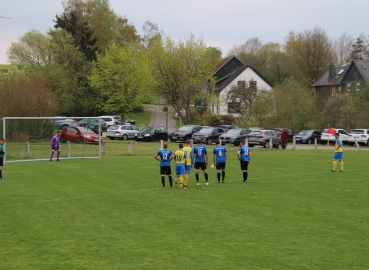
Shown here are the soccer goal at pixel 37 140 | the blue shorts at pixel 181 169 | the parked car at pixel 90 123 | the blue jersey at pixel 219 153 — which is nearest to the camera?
the blue shorts at pixel 181 169

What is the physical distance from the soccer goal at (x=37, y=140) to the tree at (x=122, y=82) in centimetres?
2926

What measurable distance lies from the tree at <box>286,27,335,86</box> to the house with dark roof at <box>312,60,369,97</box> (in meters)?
3.18

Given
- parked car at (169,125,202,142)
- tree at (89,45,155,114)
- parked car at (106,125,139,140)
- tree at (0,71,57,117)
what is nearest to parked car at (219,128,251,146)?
parked car at (169,125,202,142)

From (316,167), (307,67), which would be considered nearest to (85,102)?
(307,67)

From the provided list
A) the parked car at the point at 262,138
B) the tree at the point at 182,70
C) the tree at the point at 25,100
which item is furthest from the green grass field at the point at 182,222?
the tree at the point at 182,70

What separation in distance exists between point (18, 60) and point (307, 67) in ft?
155

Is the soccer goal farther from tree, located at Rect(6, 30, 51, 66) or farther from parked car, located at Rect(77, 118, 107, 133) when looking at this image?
tree, located at Rect(6, 30, 51, 66)

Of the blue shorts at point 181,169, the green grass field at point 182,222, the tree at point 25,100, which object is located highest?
the tree at point 25,100

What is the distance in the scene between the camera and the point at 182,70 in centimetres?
5981

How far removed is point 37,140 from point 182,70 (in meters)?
29.2

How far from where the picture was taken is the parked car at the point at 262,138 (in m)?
44.0

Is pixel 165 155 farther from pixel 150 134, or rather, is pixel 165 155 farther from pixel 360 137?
pixel 360 137

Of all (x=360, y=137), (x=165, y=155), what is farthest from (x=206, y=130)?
(x=165, y=155)

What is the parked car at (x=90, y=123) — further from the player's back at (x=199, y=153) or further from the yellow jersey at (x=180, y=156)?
the yellow jersey at (x=180, y=156)
